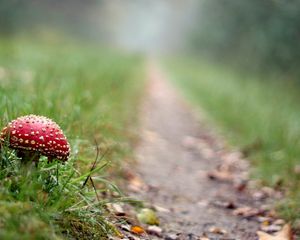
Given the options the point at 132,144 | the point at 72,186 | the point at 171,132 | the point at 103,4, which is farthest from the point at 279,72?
the point at 103,4

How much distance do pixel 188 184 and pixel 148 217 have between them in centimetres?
147

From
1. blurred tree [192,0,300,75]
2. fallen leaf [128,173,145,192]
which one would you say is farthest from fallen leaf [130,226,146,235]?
blurred tree [192,0,300,75]

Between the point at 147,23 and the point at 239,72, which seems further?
the point at 147,23

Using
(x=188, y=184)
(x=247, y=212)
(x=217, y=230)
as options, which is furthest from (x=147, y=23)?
(x=217, y=230)

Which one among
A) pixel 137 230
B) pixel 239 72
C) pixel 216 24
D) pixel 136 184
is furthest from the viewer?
pixel 216 24

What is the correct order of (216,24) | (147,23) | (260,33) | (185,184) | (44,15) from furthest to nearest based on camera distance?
(147,23), (44,15), (216,24), (260,33), (185,184)

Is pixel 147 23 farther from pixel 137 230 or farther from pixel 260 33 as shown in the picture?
pixel 137 230

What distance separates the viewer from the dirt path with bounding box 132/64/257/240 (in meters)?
3.50

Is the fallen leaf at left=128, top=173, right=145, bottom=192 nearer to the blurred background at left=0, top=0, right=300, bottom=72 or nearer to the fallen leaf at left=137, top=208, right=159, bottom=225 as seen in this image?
the fallen leaf at left=137, top=208, right=159, bottom=225

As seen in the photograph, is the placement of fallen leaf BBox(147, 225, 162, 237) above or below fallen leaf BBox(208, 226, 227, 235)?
below

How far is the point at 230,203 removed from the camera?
4117 millimetres

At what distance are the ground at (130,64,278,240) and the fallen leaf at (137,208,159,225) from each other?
79 mm

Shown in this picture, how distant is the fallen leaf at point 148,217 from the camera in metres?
3.34

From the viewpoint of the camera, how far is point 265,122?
648 cm
